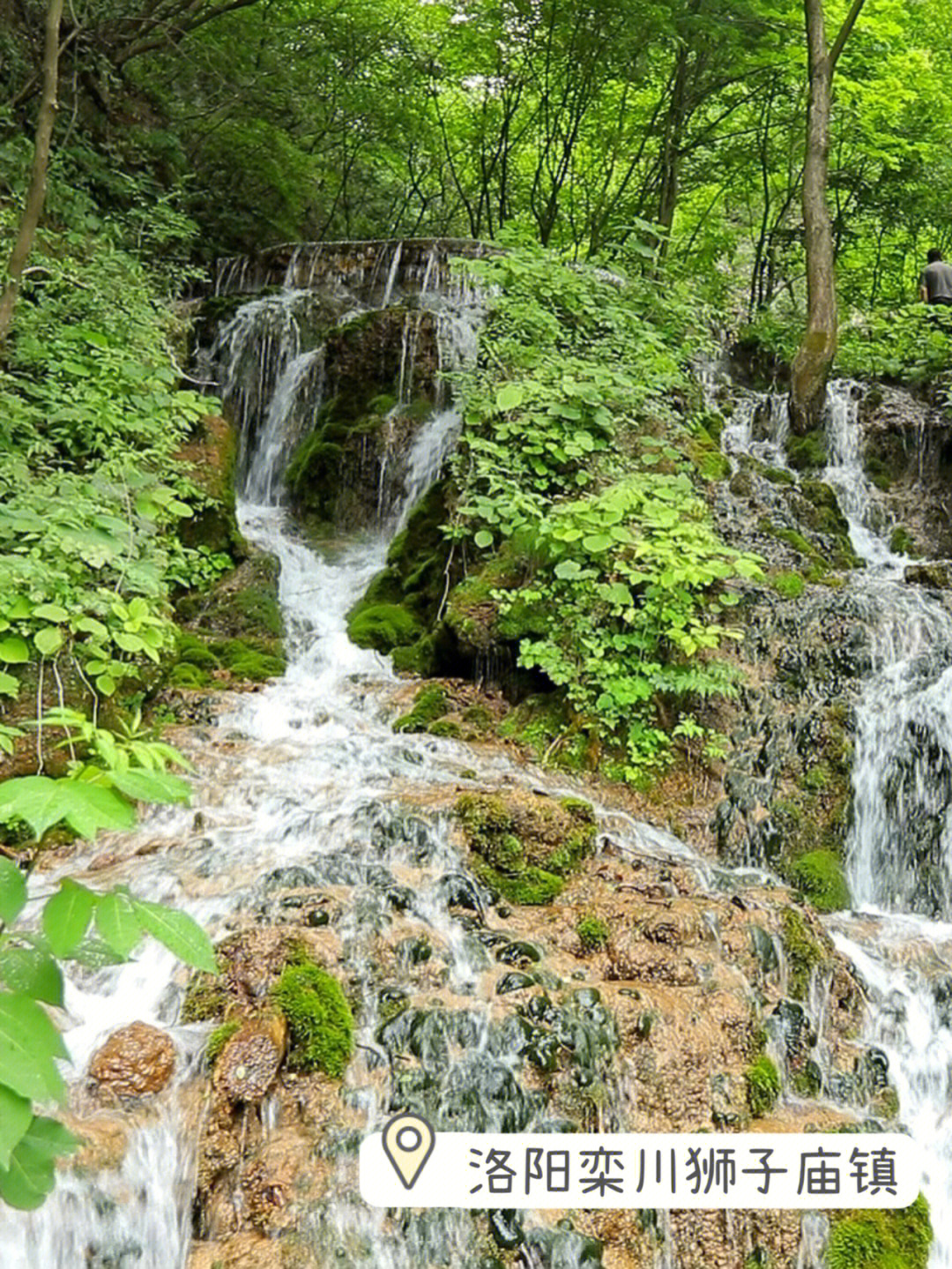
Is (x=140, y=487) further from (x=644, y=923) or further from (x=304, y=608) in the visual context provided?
(x=644, y=923)

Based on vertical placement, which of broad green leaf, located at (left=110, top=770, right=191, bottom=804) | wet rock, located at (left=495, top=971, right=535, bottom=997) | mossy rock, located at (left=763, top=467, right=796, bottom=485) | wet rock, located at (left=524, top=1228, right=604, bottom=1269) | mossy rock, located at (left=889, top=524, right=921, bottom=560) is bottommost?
wet rock, located at (left=524, top=1228, right=604, bottom=1269)

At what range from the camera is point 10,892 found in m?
1.36

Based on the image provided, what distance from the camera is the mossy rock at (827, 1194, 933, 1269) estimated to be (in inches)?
123

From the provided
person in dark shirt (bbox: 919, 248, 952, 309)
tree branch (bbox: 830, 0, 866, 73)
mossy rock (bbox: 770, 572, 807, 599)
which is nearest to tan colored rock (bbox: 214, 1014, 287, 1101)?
mossy rock (bbox: 770, 572, 807, 599)

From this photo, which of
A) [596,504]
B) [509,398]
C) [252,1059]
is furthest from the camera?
[509,398]

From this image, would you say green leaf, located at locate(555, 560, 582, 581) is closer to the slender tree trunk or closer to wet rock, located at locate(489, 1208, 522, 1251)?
wet rock, located at locate(489, 1208, 522, 1251)

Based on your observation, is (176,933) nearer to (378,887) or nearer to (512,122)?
(378,887)

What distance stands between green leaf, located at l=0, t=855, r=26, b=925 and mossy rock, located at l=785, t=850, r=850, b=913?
4.45 meters

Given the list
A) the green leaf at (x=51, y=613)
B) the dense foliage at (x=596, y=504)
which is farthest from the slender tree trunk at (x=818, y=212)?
the green leaf at (x=51, y=613)

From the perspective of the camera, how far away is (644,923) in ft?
13.3

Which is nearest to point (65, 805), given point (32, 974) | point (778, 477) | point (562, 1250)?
point (32, 974)

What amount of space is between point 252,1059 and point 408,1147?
0.76 m

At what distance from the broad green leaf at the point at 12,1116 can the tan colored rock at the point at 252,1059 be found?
2016mm

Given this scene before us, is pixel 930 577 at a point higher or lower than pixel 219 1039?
higher
